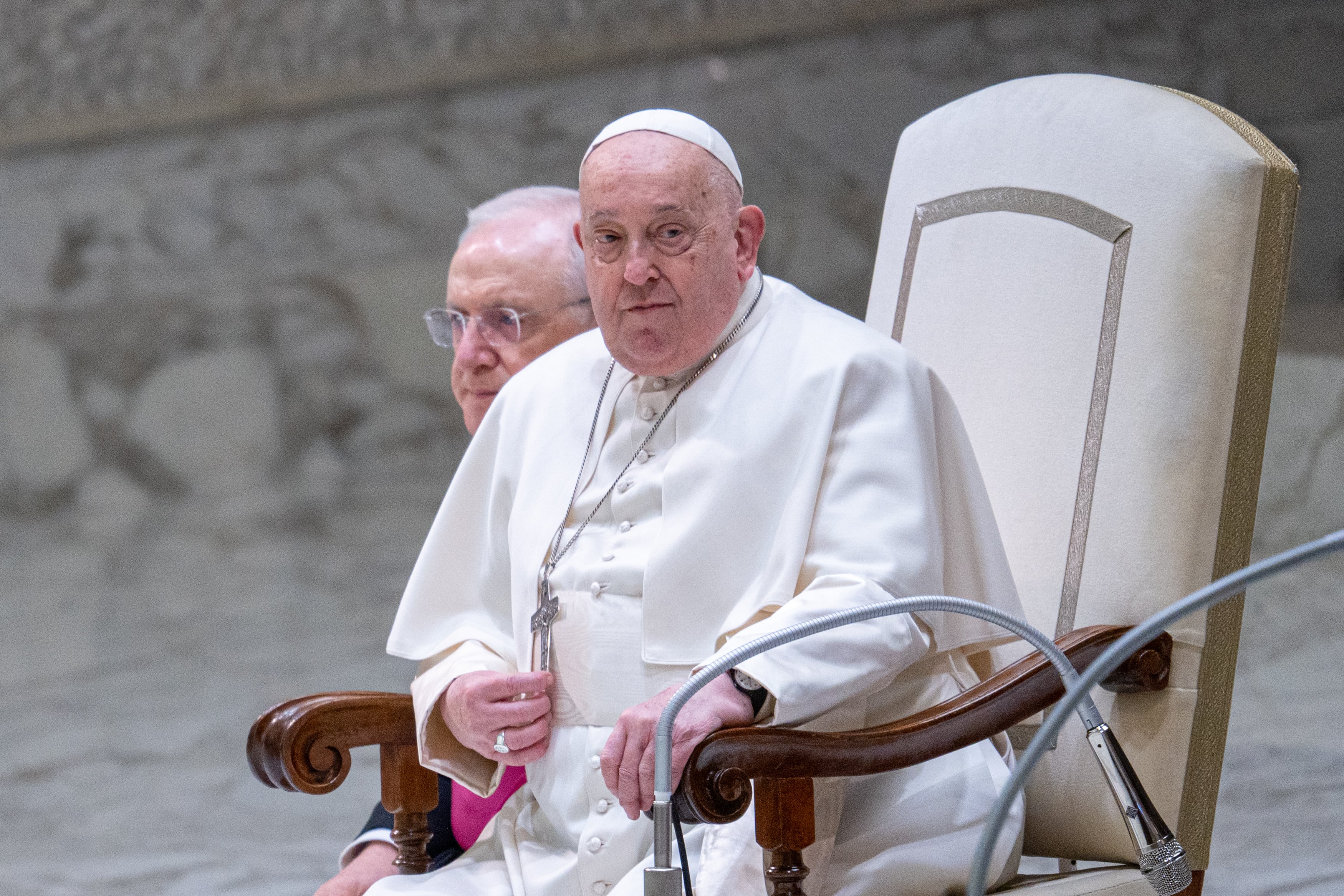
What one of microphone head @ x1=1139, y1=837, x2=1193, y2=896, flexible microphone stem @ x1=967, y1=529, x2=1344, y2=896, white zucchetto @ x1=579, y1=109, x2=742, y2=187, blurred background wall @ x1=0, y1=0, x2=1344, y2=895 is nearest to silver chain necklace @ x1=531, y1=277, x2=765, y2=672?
white zucchetto @ x1=579, y1=109, x2=742, y2=187

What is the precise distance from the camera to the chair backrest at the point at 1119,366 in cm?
205

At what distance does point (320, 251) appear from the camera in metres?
9.27

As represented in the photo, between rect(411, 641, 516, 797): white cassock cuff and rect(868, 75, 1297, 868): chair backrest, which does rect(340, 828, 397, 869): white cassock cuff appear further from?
rect(868, 75, 1297, 868): chair backrest

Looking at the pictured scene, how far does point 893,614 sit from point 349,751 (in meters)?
0.93

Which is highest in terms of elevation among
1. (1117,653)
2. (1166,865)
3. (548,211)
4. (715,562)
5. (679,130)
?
(548,211)

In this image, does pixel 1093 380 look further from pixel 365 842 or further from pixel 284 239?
pixel 284 239

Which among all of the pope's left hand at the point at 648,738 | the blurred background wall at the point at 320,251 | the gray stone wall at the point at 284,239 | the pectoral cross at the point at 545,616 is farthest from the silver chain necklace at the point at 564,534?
the gray stone wall at the point at 284,239

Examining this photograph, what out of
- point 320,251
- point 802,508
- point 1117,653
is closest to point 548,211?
point 802,508

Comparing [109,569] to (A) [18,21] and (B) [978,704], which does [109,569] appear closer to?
(A) [18,21]

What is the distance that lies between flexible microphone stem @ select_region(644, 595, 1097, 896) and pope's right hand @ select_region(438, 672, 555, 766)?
0.48 metres

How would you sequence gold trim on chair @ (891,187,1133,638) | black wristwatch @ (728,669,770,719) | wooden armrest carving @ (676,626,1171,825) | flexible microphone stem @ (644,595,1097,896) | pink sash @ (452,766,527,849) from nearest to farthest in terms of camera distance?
flexible microphone stem @ (644,595,1097,896) → wooden armrest carving @ (676,626,1171,825) → black wristwatch @ (728,669,770,719) → gold trim on chair @ (891,187,1133,638) → pink sash @ (452,766,527,849)

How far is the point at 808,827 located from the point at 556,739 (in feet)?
1.66

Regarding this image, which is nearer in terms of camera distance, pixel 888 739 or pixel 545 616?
pixel 888 739

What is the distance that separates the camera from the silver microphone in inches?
69.7
